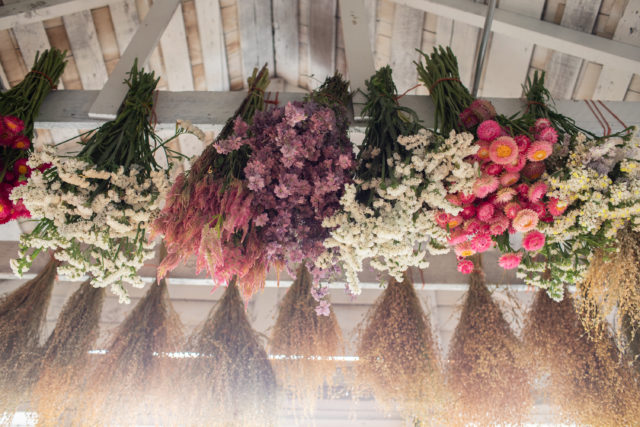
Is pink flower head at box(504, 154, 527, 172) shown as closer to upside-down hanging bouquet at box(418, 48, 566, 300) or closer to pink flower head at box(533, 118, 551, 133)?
upside-down hanging bouquet at box(418, 48, 566, 300)

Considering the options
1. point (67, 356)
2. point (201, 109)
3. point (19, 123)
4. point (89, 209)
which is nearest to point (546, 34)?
point (201, 109)

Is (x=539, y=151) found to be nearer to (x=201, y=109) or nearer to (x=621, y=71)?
(x=201, y=109)

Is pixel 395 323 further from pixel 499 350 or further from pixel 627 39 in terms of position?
pixel 627 39

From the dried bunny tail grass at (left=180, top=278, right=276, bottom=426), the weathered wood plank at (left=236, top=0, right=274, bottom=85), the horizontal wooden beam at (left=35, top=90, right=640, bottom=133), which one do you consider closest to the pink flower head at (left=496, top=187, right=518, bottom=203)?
the horizontal wooden beam at (left=35, top=90, right=640, bottom=133)

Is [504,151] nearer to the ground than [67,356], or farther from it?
farther from it

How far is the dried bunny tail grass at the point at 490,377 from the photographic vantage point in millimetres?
1986

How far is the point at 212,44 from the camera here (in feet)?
11.0

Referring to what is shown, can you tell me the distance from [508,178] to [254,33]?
278 cm

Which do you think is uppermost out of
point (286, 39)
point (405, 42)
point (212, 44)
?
point (405, 42)

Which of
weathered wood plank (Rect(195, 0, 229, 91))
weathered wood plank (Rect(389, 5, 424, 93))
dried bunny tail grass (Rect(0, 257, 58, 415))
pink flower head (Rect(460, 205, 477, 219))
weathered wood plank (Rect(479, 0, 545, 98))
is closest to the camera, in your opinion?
pink flower head (Rect(460, 205, 477, 219))

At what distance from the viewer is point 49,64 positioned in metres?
2.00

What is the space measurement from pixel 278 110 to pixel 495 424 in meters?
1.61

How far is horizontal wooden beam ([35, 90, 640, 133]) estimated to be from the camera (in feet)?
6.23

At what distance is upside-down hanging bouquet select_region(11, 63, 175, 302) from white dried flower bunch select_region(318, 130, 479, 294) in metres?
0.62
